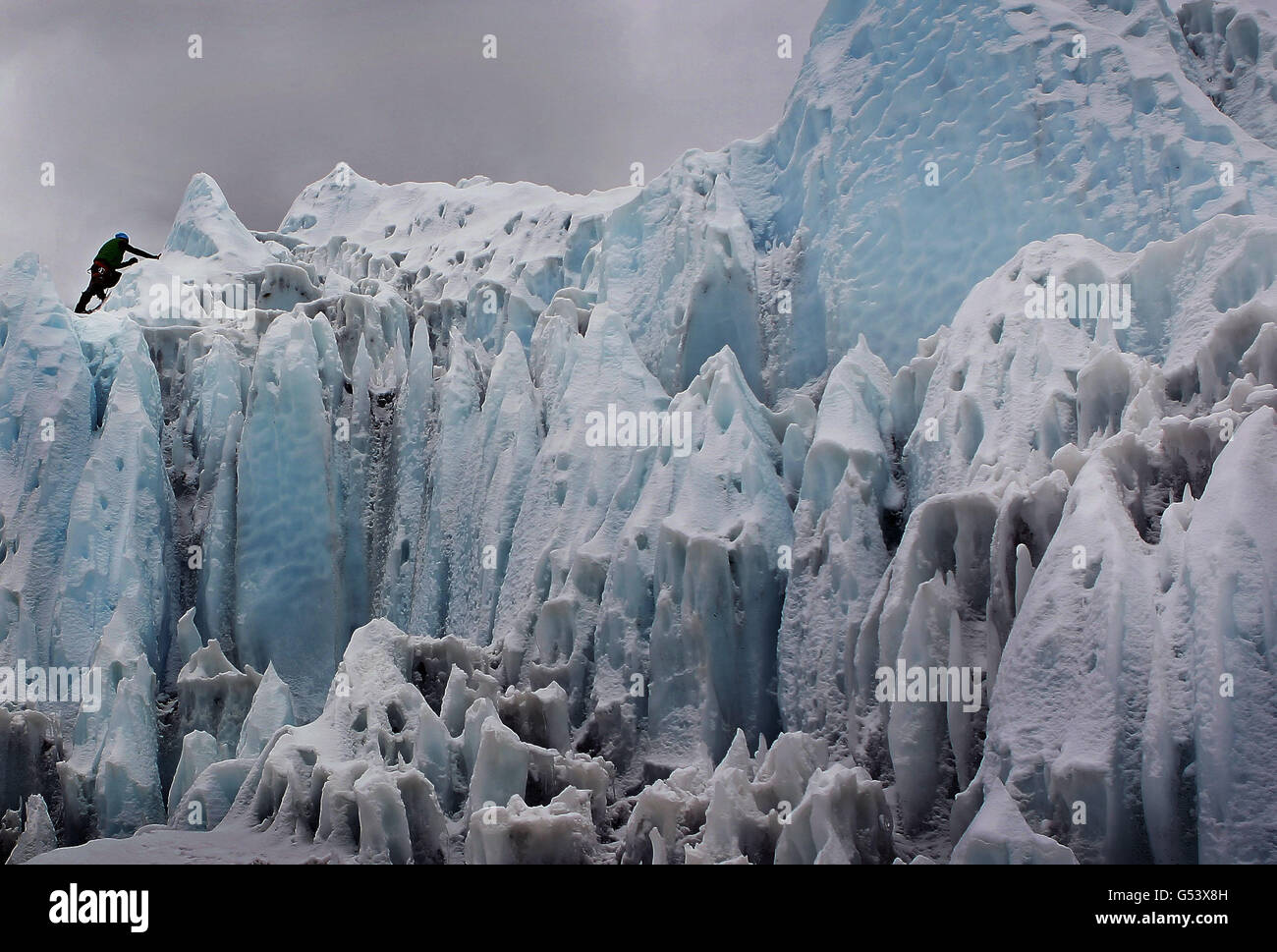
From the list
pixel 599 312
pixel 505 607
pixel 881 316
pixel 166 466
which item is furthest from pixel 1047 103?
pixel 166 466

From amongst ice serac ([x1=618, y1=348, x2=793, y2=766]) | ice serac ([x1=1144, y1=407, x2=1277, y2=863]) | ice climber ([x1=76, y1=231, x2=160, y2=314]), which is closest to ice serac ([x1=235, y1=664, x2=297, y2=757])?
ice serac ([x1=618, y1=348, x2=793, y2=766])

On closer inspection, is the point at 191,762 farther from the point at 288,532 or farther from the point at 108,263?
the point at 108,263

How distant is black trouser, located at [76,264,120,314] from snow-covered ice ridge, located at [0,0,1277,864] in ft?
1.29

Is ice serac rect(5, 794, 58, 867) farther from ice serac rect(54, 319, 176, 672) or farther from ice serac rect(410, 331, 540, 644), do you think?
ice serac rect(410, 331, 540, 644)

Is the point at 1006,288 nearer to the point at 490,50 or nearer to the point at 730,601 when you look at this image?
the point at 730,601

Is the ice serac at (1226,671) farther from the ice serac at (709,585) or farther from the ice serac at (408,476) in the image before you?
the ice serac at (408,476)

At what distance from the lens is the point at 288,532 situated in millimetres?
17656

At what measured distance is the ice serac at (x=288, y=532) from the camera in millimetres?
17234

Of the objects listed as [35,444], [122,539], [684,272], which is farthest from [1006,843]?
[35,444]

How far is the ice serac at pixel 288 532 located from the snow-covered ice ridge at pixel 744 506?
0.23 ft

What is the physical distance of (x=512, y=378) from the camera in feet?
57.8

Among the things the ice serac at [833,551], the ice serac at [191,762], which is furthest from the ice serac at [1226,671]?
the ice serac at [191,762]

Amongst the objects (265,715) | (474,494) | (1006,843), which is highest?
(474,494)

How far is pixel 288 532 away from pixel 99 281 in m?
4.92
